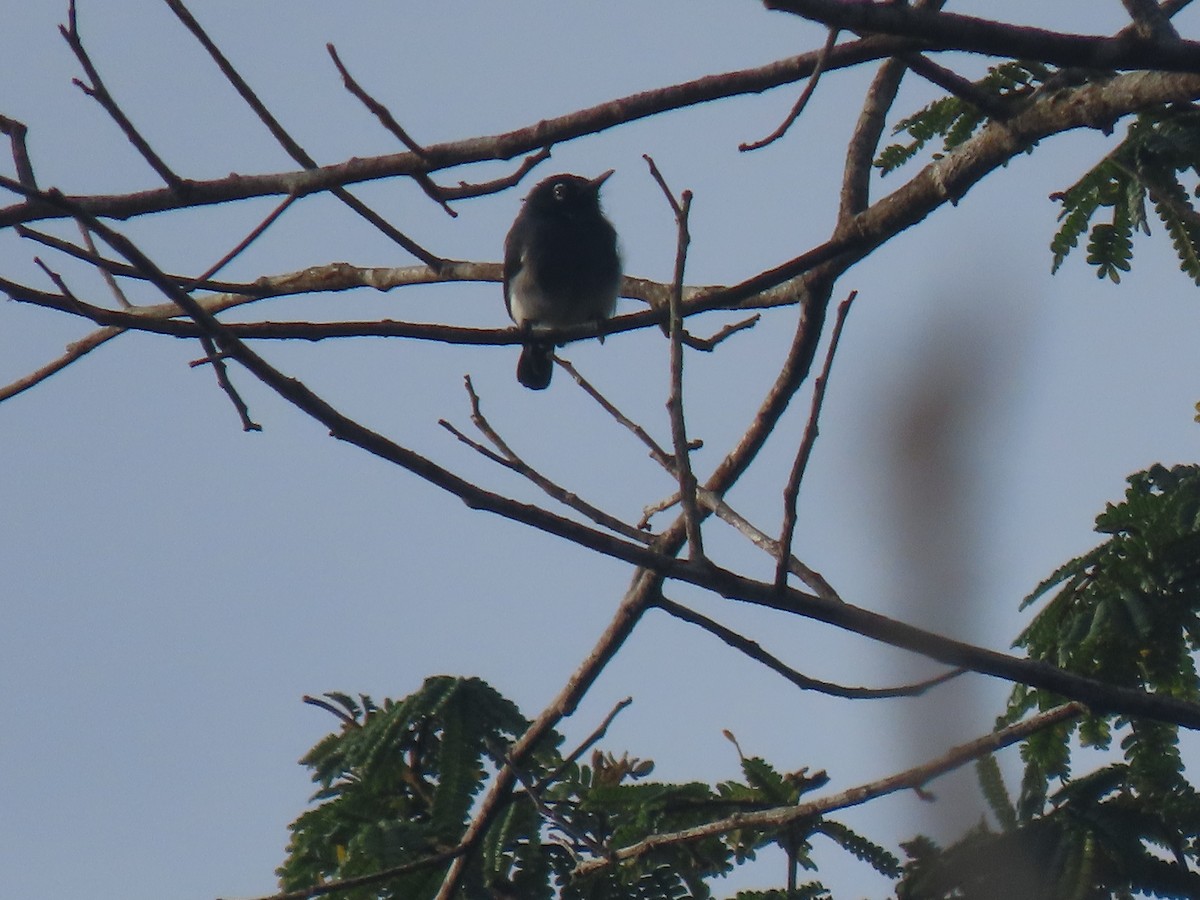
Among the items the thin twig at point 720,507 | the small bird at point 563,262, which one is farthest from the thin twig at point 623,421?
the small bird at point 563,262

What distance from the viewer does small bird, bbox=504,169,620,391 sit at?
7.28 metres

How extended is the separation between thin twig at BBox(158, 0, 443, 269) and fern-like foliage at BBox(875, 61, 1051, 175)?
5.38 feet

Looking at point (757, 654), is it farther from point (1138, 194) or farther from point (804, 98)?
point (1138, 194)

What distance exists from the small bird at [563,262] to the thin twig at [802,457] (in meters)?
4.72

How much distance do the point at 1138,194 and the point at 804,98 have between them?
1.50 metres

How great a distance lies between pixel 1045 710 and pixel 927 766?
279 cm

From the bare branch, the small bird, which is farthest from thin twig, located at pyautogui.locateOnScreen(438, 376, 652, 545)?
the small bird

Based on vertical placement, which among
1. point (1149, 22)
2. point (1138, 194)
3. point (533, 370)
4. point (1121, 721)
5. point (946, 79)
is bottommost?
point (1121, 721)

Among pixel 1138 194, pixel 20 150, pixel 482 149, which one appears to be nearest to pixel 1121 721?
pixel 1138 194

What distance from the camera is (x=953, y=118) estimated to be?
174 inches

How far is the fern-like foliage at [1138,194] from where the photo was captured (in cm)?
391

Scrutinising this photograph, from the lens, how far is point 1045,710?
3695 millimetres

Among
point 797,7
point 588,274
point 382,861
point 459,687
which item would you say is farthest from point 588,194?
point 797,7

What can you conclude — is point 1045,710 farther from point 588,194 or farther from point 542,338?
point 588,194
